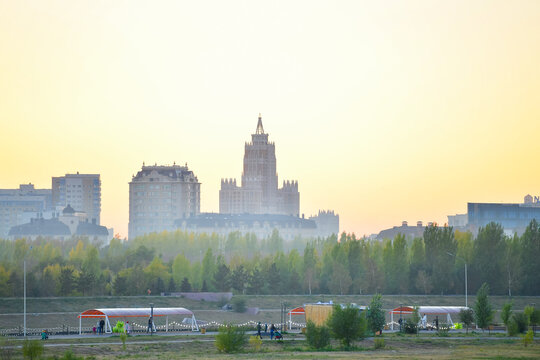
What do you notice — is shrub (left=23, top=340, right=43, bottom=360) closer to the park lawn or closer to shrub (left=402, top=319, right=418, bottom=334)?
shrub (left=402, top=319, right=418, bottom=334)

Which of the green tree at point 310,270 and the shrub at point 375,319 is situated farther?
the green tree at point 310,270

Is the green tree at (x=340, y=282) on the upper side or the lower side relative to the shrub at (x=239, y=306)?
upper

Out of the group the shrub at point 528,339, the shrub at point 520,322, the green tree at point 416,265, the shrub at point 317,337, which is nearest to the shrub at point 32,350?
the shrub at point 317,337

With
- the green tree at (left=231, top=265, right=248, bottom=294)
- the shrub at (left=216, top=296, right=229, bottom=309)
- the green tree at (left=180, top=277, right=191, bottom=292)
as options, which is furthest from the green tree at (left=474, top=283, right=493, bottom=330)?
the green tree at (left=180, top=277, right=191, bottom=292)

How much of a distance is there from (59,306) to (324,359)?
47652mm

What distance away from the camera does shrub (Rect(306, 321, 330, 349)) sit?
220 feet

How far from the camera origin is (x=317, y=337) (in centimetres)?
6694

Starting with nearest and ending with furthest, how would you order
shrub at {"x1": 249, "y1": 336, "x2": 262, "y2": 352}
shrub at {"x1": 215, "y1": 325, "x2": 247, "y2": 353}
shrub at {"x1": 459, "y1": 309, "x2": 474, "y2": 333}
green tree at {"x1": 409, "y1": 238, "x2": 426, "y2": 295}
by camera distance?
1. shrub at {"x1": 215, "y1": 325, "x2": 247, "y2": 353}
2. shrub at {"x1": 249, "y1": 336, "x2": 262, "y2": 352}
3. shrub at {"x1": 459, "y1": 309, "x2": 474, "y2": 333}
4. green tree at {"x1": 409, "y1": 238, "x2": 426, "y2": 295}

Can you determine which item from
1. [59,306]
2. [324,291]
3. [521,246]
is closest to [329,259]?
[324,291]

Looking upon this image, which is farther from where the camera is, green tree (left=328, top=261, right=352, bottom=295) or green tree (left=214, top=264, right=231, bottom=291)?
green tree (left=328, top=261, right=352, bottom=295)

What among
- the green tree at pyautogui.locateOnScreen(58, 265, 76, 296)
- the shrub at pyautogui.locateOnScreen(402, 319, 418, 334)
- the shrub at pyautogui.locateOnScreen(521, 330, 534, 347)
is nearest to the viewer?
the shrub at pyautogui.locateOnScreen(521, 330, 534, 347)

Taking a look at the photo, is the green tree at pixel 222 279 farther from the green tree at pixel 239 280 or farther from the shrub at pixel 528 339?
the shrub at pixel 528 339

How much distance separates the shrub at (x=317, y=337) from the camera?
67000 millimetres

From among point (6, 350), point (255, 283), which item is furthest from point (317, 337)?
point (255, 283)
